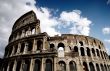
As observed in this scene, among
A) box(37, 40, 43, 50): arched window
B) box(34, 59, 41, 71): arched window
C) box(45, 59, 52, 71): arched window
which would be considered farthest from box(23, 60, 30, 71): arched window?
box(45, 59, 52, 71): arched window

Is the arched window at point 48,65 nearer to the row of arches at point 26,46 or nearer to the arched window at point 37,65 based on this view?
the arched window at point 37,65

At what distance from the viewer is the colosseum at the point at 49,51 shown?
1905 cm

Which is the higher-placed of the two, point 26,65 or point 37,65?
point 26,65

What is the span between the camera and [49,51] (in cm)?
1931

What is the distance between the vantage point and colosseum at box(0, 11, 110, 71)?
19047mm

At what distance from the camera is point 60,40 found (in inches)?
857

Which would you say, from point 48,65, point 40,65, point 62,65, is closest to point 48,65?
point 48,65

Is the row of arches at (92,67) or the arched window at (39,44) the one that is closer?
the row of arches at (92,67)

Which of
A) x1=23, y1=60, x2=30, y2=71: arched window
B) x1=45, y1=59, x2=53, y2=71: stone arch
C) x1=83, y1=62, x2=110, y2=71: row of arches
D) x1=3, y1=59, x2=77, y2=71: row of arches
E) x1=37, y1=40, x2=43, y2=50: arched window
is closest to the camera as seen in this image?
x1=45, y1=59, x2=53, y2=71: stone arch

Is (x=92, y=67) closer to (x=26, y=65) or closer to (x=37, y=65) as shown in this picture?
(x=37, y=65)

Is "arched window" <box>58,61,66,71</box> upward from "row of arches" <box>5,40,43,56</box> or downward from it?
downward

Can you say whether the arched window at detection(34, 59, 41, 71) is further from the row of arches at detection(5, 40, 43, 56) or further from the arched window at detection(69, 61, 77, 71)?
the arched window at detection(69, 61, 77, 71)

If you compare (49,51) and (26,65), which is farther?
(26,65)

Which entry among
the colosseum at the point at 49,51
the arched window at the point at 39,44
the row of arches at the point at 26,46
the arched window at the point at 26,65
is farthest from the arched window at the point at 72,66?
the arched window at the point at 26,65
